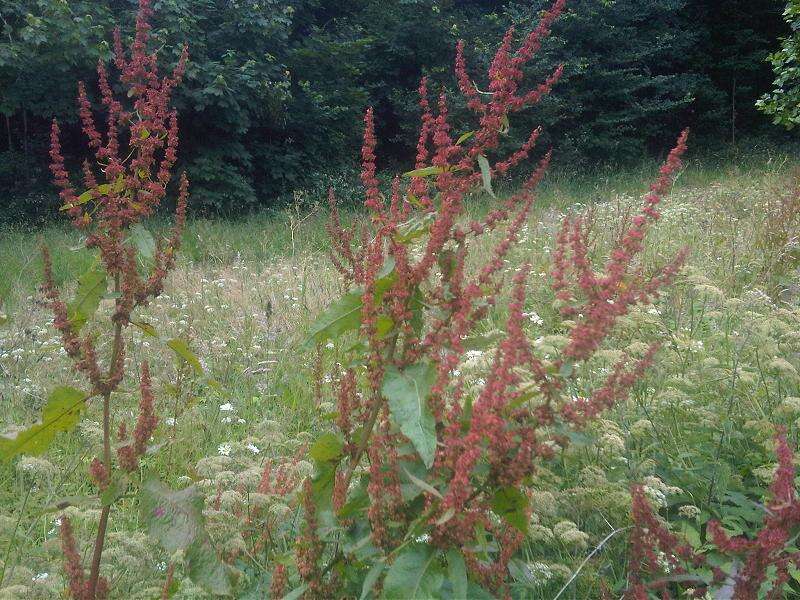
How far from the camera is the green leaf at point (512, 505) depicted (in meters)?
1.43

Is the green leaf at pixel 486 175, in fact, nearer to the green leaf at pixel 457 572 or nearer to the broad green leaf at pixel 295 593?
the green leaf at pixel 457 572

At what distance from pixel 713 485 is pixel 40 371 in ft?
12.5

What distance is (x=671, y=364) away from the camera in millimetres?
3227

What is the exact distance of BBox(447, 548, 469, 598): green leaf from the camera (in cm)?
131

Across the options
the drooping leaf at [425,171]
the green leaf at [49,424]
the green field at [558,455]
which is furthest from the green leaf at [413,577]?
the green leaf at [49,424]

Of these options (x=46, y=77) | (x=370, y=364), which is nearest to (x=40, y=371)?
(x=370, y=364)

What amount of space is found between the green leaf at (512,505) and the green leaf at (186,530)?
62 cm

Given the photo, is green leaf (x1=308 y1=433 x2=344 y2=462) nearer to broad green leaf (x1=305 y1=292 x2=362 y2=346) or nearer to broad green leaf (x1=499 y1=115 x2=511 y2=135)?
broad green leaf (x1=305 y1=292 x2=362 y2=346)

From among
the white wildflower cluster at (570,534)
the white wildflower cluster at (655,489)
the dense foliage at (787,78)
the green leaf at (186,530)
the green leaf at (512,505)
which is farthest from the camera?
the dense foliage at (787,78)

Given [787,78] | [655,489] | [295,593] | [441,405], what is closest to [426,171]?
[441,405]

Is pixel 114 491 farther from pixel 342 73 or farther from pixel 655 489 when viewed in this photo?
pixel 342 73

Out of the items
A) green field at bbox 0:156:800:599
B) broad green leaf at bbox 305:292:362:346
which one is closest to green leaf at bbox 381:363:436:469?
broad green leaf at bbox 305:292:362:346

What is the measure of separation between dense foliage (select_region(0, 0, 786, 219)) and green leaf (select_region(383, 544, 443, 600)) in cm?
1367

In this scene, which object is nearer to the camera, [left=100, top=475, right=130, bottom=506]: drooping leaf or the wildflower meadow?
the wildflower meadow
